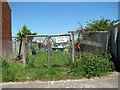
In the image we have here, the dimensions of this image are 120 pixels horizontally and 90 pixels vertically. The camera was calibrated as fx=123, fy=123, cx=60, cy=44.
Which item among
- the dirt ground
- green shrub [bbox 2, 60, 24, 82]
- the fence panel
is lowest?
the dirt ground

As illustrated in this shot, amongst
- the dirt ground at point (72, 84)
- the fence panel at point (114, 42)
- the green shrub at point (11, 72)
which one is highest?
the fence panel at point (114, 42)

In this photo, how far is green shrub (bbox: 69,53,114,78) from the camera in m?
5.27

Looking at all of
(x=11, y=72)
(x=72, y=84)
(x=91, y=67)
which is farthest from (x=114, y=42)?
(x=11, y=72)

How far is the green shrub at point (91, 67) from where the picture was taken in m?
5.27

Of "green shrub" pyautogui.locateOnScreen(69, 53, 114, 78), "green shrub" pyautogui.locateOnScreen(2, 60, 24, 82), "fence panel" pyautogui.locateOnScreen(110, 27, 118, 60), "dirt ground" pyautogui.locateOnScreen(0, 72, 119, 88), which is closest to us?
"dirt ground" pyautogui.locateOnScreen(0, 72, 119, 88)

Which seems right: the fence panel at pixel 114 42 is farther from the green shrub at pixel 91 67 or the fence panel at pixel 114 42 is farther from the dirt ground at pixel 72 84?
the dirt ground at pixel 72 84

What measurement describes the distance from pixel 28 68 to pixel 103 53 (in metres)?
3.99

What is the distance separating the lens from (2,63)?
6.21m

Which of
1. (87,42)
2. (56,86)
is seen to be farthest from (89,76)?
(87,42)

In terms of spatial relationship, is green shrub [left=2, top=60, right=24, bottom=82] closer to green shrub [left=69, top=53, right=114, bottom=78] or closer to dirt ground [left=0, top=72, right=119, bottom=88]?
dirt ground [left=0, top=72, right=119, bottom=88]

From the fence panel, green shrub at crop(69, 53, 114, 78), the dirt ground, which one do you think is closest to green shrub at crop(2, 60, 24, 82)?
the dirt ground

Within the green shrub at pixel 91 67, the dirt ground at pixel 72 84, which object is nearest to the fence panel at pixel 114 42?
the green shrub at pixel 91 67

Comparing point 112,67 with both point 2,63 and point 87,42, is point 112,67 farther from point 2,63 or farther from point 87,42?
point 2,63

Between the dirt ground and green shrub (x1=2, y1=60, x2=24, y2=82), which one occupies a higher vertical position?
green shrub (x1=2, y1=60, x2=24, y2=82)
